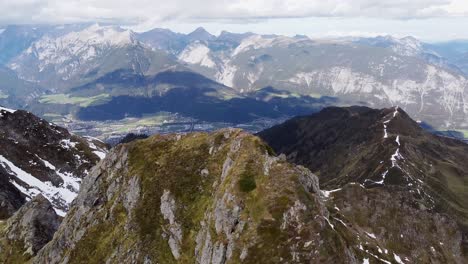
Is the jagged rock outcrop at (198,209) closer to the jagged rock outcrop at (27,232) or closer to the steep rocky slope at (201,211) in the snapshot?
the steep rocky slope at (201,211)

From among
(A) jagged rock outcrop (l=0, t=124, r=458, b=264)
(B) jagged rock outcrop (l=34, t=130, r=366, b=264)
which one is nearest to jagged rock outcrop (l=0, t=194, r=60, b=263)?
(B) jagged rock outcrop (l=34, t=130, r=366, b=264)

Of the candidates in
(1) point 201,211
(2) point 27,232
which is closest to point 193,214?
(1) point 201,211

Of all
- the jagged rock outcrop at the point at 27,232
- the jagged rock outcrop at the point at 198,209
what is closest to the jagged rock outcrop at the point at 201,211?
the jagged rock outcrop at the point at 198,209

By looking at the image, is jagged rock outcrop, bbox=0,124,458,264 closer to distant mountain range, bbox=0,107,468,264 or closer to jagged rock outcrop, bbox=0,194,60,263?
distant mountain range, bbox=0,107,468,264

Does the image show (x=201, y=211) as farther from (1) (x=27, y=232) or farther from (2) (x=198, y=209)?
(1) (x=27, y=232)

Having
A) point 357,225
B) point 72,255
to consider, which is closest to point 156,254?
point 72,255

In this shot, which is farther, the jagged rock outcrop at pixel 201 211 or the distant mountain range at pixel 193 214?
the distant mountain range at pixel 193 214
